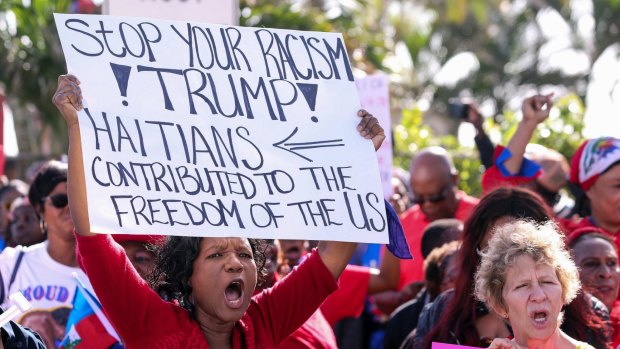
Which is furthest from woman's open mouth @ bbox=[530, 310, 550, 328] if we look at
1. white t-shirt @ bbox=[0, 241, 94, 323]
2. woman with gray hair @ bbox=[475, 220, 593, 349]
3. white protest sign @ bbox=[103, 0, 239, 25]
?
white protest sign @ bbox=[103, 0, 239, 25]

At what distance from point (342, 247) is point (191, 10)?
10.0 ft

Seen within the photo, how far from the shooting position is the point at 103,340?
5.01 metres

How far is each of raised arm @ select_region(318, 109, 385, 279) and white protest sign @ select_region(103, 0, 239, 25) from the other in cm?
275

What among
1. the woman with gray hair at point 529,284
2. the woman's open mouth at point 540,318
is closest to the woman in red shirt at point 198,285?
the woman with gray hair at point 529,284

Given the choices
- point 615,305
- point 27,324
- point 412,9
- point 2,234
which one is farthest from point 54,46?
point 412,9

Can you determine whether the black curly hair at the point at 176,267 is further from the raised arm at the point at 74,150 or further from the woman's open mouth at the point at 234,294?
the raised arm at the point at 74,150

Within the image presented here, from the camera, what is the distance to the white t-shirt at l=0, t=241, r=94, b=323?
5.59m

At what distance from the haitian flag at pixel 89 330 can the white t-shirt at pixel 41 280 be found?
0.39 meters

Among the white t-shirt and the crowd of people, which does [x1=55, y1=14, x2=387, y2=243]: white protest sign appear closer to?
the crowd of people

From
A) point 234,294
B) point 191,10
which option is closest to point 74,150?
point 234,294

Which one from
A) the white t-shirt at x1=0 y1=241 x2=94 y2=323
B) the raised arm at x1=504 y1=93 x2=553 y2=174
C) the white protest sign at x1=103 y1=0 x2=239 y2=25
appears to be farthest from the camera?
the white protest sign at x1=103 y1=0 x2=239 y2=25

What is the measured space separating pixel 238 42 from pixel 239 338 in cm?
102

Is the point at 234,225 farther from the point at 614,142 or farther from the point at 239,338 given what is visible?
the point at 614,142

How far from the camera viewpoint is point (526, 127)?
6.25 metres
